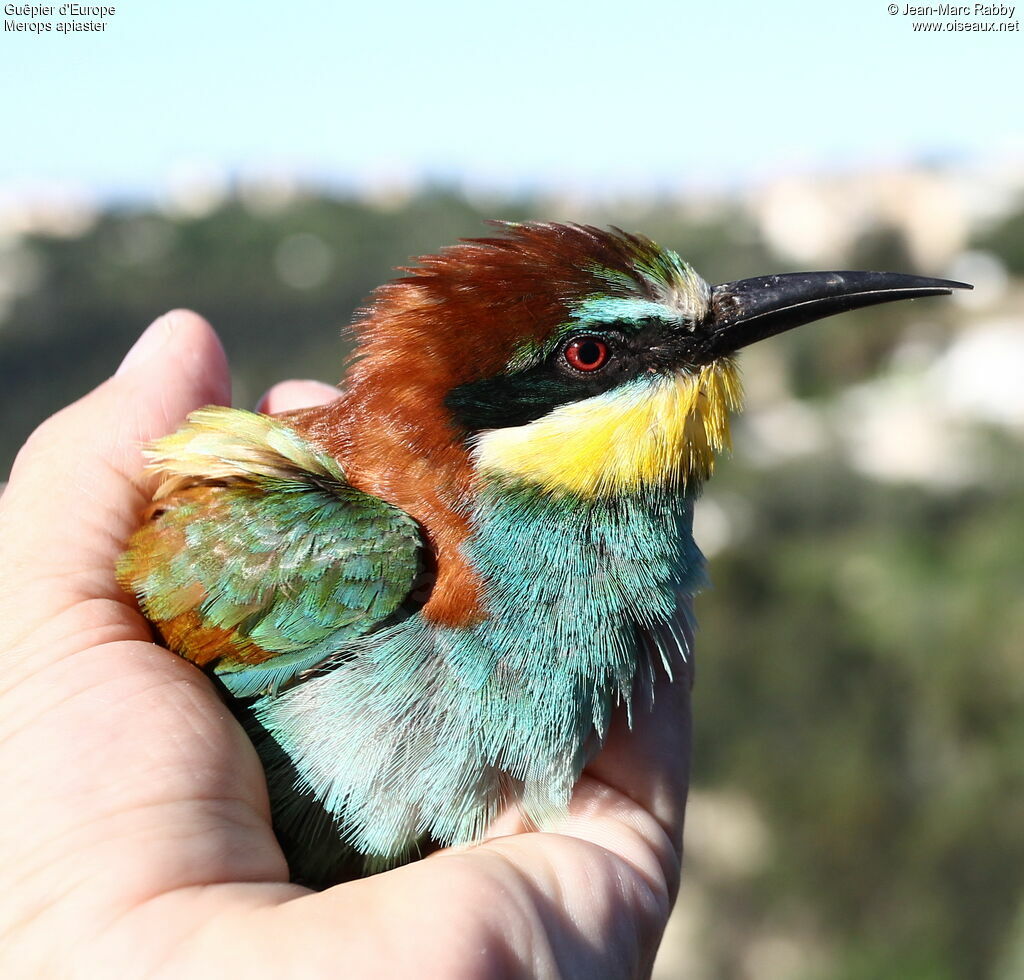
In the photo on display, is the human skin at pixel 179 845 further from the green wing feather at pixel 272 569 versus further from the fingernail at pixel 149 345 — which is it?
the fingernail at pixel 149 345

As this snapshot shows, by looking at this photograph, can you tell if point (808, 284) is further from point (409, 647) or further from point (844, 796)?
point (844, 796)

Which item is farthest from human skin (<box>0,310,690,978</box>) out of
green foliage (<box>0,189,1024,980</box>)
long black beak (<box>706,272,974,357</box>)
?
green foliage (<box>0,189,1024,980</box>)

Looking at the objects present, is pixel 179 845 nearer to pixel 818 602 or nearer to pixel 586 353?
pixel 586 353

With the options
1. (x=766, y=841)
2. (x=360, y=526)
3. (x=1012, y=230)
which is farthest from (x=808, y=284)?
(x=1012, y=230)

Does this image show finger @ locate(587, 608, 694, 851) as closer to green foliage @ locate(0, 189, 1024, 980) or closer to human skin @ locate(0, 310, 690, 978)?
human skin @ locate(0, 310, 690, 978)

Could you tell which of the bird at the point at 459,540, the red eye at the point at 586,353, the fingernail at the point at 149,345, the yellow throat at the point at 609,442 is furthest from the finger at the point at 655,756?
the fingernail at the point at 149,345

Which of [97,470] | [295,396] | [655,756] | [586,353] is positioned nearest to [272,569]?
[97,470]
